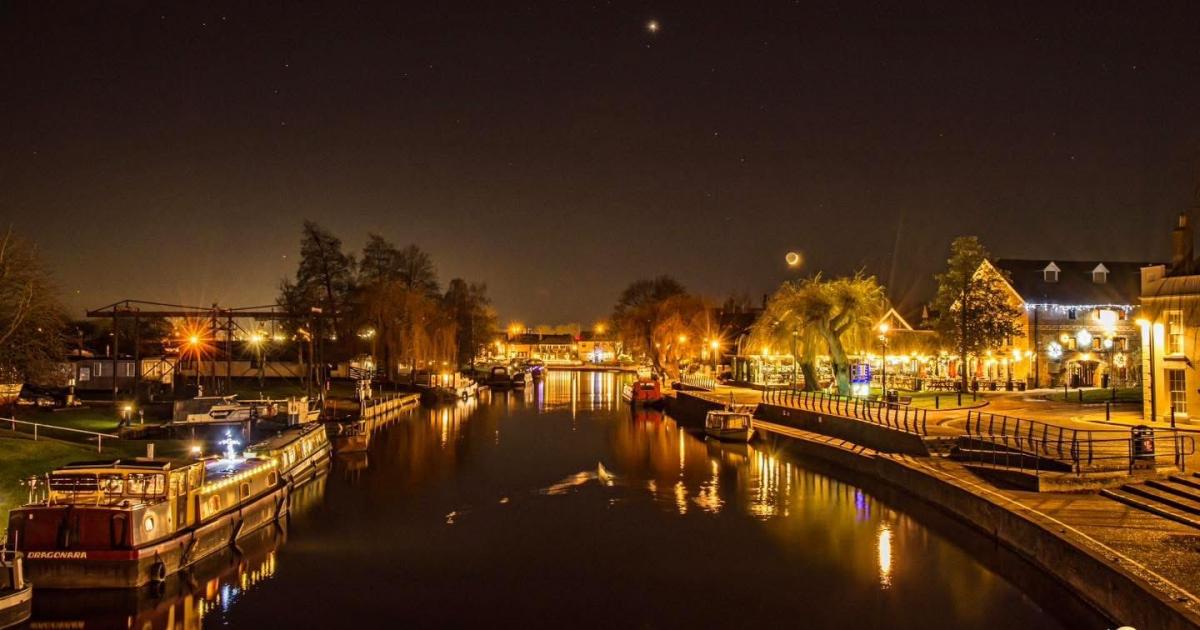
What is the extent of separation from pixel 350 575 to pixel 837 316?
40.5 metres

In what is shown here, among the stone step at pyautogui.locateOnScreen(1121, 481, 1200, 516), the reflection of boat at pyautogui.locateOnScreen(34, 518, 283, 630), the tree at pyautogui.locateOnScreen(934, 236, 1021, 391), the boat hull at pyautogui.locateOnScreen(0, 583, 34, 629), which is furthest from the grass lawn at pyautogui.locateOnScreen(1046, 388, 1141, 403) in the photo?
the boat hull at pyautogui.locateOnScreen(0, 583, 34, 629)

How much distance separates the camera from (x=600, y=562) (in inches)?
934

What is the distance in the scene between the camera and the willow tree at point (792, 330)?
56.9 metres

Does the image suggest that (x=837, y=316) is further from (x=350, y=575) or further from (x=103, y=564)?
(x=103, y=564)

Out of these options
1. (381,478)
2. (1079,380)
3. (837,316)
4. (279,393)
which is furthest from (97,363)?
(1079,380)

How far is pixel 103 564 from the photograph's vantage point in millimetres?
18875

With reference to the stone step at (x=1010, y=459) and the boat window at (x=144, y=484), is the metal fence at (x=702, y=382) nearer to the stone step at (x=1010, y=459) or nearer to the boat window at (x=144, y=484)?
the stone step at (x=1010, y=459)

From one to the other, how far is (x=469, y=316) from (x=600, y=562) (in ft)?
280

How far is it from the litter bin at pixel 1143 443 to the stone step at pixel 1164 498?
0.93 meters

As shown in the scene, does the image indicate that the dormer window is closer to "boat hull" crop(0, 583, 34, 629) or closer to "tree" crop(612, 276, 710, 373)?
"tree" crop(612, 276, 710, 373)

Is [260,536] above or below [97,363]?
below

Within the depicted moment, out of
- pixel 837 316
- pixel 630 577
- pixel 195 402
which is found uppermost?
pixel 837 316

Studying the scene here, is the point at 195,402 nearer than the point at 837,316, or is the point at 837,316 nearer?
the point at 195,402

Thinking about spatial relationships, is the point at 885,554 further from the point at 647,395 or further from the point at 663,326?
the point at 663,326
